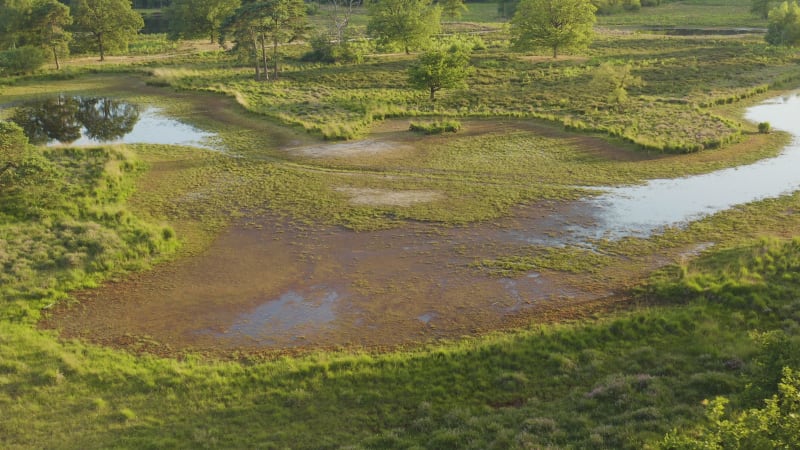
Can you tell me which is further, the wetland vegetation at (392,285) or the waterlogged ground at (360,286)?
the waterlogged ground at (360,286)

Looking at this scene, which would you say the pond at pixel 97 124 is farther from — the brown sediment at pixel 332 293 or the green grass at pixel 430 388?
the green grass at pixel 430 388

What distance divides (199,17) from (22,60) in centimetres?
2020

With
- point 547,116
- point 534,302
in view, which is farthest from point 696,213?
point 547,116

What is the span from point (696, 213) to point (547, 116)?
1604 cm

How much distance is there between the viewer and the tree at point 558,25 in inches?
2217

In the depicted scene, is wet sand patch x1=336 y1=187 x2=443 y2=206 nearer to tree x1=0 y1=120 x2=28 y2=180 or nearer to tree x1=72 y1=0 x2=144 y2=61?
tree x1=0 y1=120 x2=28 y2=180

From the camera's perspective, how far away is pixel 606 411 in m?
12.3

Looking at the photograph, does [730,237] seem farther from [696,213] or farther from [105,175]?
[105,175]

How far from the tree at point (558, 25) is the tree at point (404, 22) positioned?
340 inches

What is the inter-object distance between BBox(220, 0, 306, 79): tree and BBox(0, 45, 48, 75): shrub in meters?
17.0

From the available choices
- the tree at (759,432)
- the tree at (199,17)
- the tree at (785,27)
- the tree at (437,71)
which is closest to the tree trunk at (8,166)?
the tree at (759,432)

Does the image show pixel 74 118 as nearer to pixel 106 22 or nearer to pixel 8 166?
pixel 8 166

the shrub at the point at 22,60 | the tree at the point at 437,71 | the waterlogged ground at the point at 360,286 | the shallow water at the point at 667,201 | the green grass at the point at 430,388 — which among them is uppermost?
the shrub at the point at 22,60

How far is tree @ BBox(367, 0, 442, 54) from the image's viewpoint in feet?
194
